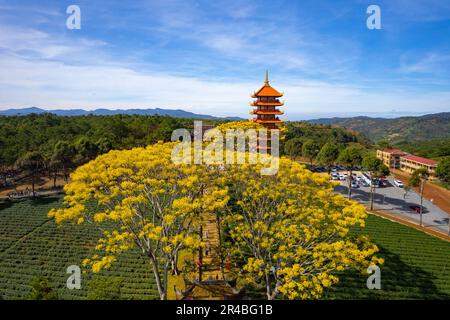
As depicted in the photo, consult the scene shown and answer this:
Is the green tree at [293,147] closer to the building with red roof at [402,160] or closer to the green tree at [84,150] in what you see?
the building with red roof at [402,160]

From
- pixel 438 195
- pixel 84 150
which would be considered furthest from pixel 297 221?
pixel 438 195

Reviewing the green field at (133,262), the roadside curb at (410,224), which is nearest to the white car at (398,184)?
the roadside curb at (410,224)

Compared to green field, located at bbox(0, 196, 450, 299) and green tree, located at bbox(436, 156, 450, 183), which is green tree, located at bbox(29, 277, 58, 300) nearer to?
green field, located at bbox(0, 196, 450, 299)

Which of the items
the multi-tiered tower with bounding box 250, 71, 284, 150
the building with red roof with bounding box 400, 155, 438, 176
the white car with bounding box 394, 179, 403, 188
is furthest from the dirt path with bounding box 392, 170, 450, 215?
the multi-tiered tower with bounding box 250, 71, 284, 150
